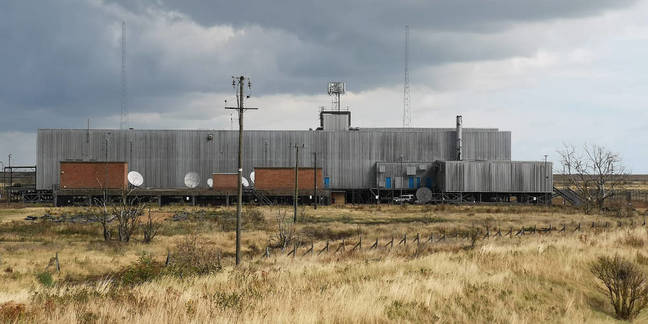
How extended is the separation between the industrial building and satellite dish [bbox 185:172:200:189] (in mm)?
260

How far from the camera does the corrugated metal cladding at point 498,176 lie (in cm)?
7050

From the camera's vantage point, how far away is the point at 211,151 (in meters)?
74.5

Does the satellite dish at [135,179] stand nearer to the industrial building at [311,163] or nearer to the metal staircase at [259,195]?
the industrial building at [311,163]

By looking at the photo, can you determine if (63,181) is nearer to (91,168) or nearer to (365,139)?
(91,168)

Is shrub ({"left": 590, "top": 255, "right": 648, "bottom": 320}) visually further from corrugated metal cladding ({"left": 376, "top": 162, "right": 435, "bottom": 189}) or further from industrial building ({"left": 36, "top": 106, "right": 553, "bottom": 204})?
corrugated metal cladding ({"left": 376, "top": 162, "right": 435, "bottom": 189})

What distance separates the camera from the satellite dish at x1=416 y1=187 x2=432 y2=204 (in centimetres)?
7138

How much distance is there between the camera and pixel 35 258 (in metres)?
26.3

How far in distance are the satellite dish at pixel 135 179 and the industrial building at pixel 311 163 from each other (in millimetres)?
2288

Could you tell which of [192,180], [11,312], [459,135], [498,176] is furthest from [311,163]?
[11,312]

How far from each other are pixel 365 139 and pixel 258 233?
137 feet

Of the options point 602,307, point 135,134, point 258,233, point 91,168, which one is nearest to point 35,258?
point 258,233

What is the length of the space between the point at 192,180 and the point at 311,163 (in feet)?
56.2

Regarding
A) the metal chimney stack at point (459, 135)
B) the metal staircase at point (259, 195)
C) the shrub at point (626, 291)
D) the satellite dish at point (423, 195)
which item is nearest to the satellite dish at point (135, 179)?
the metal staircase at point (259, 195)

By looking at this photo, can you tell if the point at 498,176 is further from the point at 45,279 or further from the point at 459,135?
the point at 45,279
